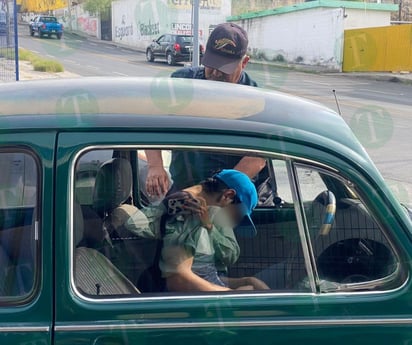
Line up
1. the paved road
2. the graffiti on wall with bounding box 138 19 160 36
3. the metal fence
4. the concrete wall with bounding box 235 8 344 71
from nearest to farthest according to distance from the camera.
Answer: the paved road → the metal fence → the concrete wall with bounding box 235 8 344 71 → the graffiti on wall with bounding box 138 19 160 36

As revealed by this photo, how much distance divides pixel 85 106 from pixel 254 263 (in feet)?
2.83

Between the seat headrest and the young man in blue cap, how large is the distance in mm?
276

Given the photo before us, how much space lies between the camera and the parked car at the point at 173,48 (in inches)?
1208

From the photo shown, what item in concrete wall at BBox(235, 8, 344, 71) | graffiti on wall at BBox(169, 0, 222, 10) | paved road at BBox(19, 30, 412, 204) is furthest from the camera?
graffiti on wall at BBox(169, 0, 222, 10)

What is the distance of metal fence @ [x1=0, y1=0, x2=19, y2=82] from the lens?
12367mm

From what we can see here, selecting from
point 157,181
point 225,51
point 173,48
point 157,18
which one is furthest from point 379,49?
point 157,181

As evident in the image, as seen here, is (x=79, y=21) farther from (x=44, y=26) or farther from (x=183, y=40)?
(x=183, y=40)

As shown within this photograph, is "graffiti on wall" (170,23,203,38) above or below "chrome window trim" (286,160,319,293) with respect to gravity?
above

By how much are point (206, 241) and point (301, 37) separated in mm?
35016

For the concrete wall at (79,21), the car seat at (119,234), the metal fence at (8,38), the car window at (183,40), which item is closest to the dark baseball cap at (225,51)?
the car seat at (119,234)

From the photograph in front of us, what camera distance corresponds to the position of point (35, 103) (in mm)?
2150

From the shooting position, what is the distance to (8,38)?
1256 cm
